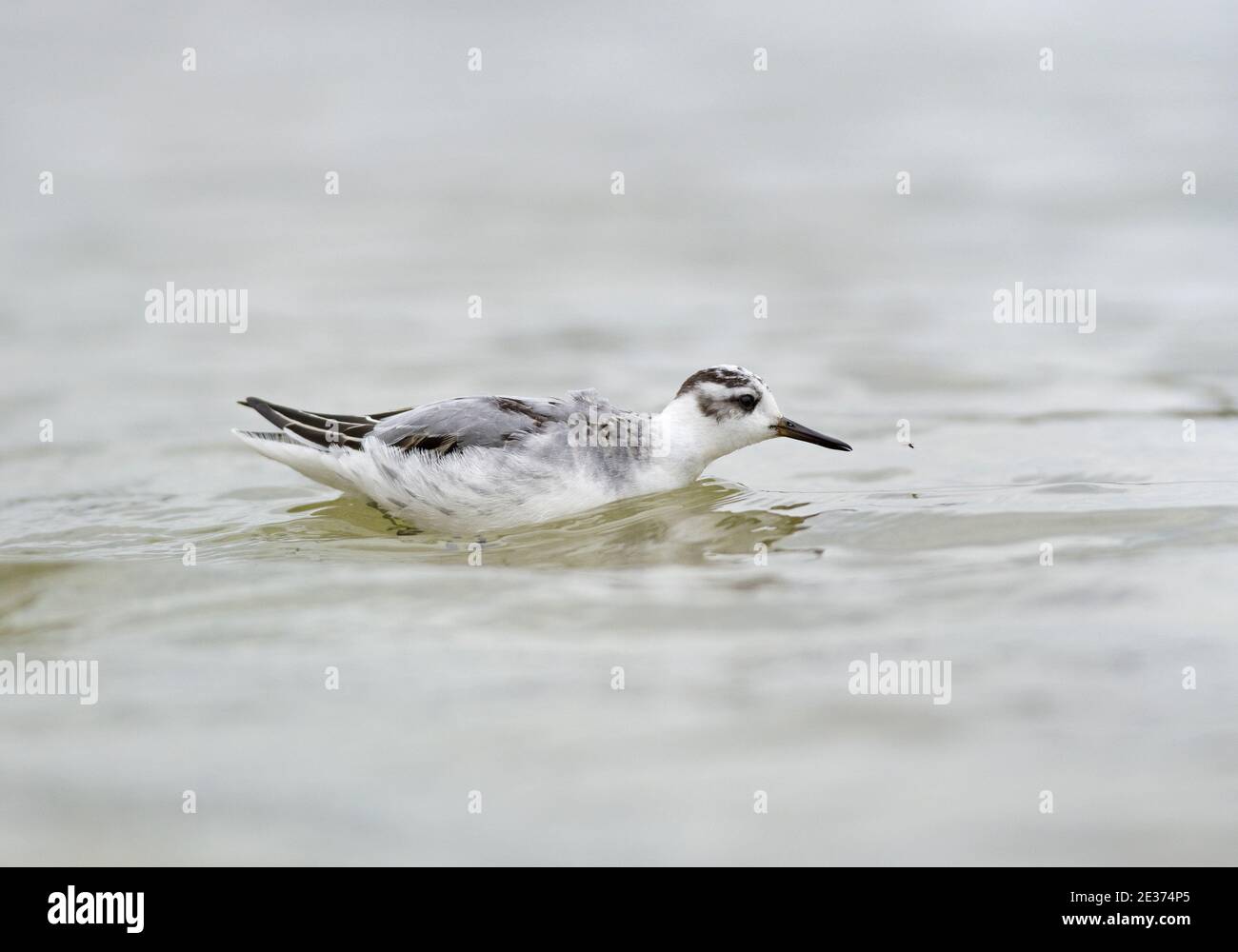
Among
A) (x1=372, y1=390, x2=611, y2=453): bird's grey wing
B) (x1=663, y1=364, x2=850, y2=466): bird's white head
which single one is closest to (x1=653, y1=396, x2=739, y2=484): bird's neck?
(x1=663, y1=364, x2=850, y2=466): bird's white head

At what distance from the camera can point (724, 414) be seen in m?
10.1

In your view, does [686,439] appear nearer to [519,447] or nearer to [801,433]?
[801,433]

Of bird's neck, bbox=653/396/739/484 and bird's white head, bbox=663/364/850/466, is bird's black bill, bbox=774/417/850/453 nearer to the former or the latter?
bird's white head, bbox=663/364/850/466

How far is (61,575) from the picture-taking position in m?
8.83

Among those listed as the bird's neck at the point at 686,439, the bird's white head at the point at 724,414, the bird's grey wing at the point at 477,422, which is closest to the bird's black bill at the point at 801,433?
the bird's white head at the point at 724,414

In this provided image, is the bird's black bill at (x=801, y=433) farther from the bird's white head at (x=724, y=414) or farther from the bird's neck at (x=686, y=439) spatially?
the bird's neck at (x=686, y=439)

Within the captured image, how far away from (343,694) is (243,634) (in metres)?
1.12

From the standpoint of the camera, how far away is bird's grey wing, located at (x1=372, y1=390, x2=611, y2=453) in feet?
30.6

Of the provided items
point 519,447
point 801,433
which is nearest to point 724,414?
point 801,433

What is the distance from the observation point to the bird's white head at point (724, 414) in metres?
10.1

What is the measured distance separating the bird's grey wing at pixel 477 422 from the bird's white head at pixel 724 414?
2.11 ft

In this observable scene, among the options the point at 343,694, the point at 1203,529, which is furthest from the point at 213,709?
the point at 1203,529

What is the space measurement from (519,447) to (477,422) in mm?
347

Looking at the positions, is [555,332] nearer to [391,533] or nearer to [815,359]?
[815,359]
